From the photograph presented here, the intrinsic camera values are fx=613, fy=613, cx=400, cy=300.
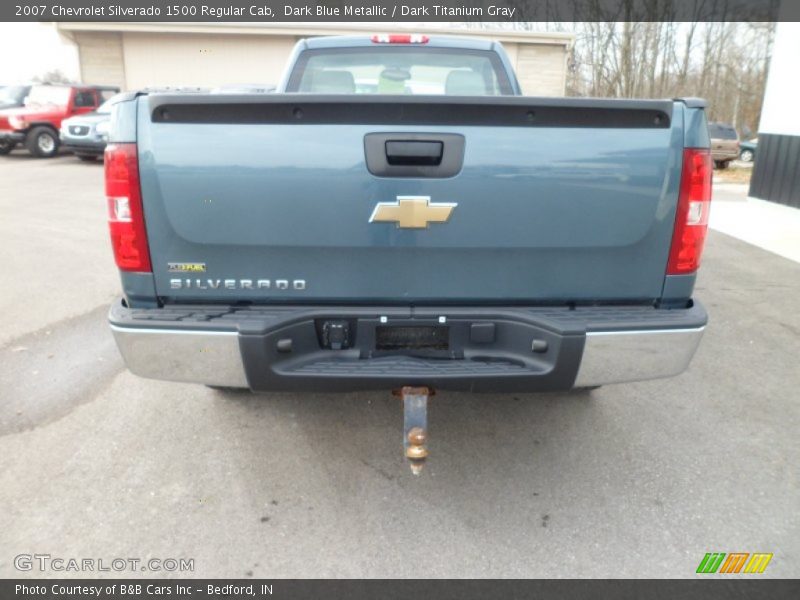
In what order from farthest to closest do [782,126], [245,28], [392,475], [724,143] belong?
1. [245,28]
2. [724,143]
3. [782,126]
4. [392,475]

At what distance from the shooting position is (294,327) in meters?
2.38

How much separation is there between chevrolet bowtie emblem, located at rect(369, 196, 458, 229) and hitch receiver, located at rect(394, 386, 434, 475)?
2.13 ft

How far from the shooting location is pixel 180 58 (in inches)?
938

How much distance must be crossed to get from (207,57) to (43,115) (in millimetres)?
7950

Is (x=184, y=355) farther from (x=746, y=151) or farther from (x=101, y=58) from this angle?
(x=746, y=151)

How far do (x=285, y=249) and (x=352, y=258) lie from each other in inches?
10.5

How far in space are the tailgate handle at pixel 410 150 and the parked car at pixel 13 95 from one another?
776 inches

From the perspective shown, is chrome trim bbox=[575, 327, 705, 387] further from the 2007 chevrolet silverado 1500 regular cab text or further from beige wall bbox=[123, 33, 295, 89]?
beige wall bbox=[123, 33, 295, 89]

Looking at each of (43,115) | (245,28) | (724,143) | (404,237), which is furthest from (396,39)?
(245,28)

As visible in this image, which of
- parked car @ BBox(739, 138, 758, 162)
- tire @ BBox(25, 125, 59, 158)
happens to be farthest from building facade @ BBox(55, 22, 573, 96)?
parked car @ BBox(739, 138, 758, 162)

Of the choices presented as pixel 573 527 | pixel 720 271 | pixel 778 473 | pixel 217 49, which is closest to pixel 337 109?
pixel 573 527

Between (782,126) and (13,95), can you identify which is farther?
(13,95)
